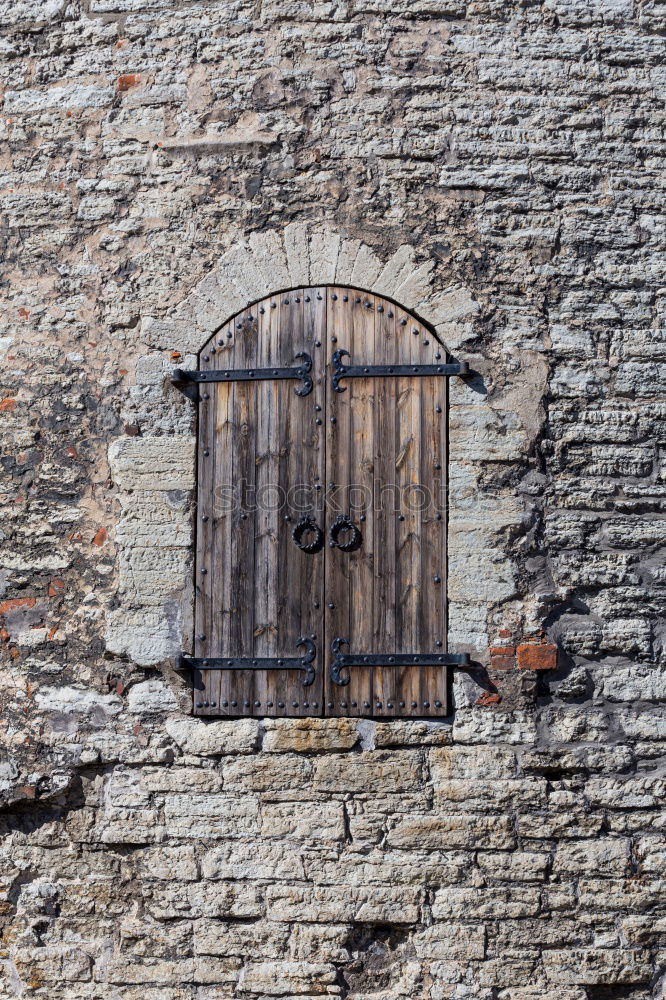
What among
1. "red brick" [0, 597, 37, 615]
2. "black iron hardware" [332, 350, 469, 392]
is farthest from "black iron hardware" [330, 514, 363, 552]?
"red brick" [0, 597, 37, 615]

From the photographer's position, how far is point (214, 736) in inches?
164

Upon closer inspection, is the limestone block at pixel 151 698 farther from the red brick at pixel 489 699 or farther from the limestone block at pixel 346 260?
Result: the limestone block at pixel 346 260

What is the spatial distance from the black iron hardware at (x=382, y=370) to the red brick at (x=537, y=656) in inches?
44.1

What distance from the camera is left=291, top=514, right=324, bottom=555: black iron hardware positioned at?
13.9 feet

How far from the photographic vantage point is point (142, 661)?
427 centimetres

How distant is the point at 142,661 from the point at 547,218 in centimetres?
245

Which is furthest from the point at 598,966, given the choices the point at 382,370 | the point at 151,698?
the point at 382,370

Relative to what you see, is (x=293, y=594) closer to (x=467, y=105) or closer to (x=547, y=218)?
(x=547, y=218)

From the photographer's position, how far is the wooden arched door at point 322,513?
4.16m

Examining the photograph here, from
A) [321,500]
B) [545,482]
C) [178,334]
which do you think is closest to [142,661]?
[321,500]

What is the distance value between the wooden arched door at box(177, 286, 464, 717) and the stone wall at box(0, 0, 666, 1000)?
104mm

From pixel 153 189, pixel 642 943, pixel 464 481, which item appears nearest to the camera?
pixel 642 943

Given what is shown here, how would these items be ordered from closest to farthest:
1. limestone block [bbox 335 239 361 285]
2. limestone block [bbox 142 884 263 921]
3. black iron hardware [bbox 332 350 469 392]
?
limestone block [bbox 142 884 263 921]
black iron hardware [bbox 332 350 469 392]
limestone block [bbox 335 239 361 285]

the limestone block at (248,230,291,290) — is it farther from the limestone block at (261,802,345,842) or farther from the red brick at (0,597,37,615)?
the limestone block at (261,802,345,842)
